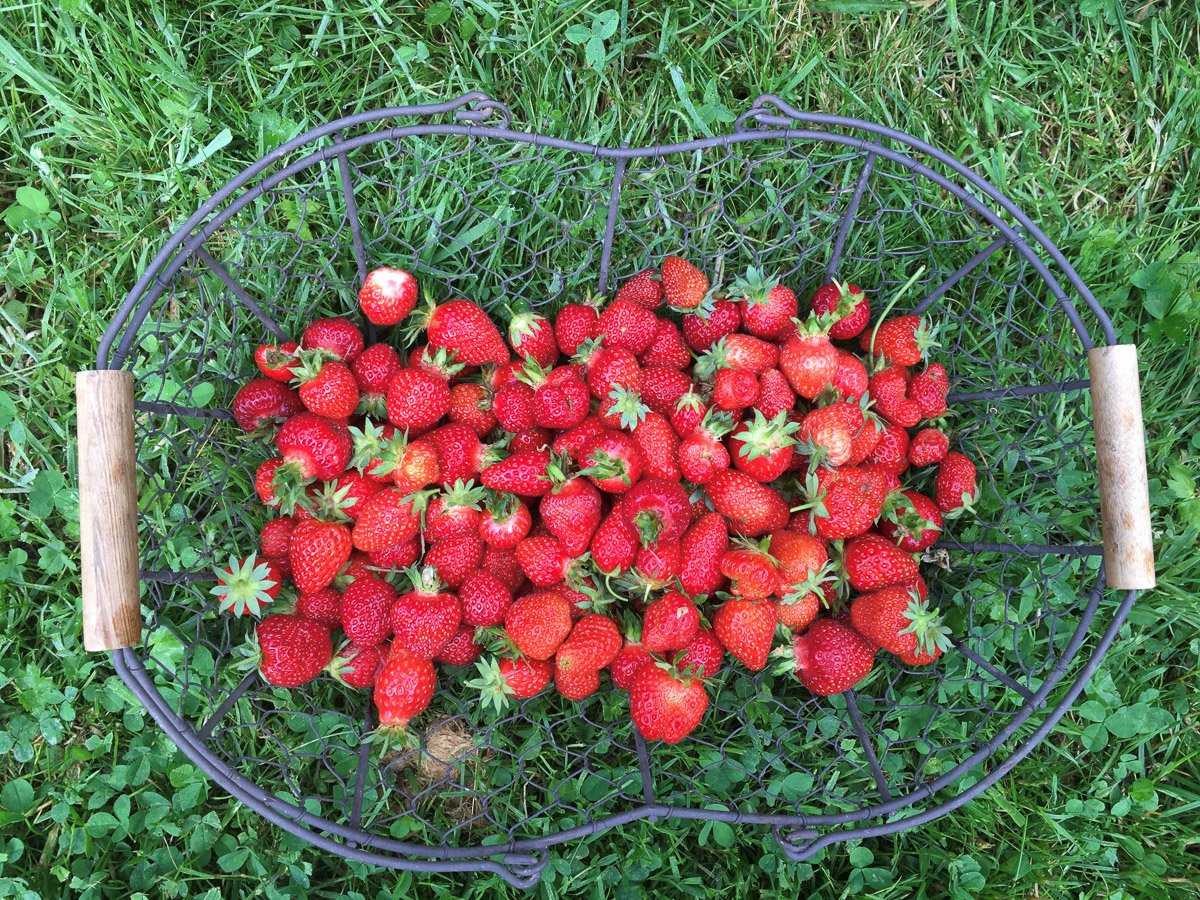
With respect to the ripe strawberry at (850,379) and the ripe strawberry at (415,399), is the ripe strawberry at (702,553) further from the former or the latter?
the ripe strawberry at (415,399)

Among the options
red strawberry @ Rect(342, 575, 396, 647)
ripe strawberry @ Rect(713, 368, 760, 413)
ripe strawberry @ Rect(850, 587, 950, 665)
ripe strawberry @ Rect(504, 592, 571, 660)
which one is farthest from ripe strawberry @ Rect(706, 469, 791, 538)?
red strawberry @ Rect(342, 575, 396, 647)

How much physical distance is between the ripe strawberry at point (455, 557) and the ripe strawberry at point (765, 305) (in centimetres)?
73

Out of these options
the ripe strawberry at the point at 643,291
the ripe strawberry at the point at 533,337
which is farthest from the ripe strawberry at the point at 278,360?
the ripe strawberry at the point at 643,291

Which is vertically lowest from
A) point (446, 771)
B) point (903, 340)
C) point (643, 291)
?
point (446, 771)

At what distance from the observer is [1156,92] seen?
1934 mm

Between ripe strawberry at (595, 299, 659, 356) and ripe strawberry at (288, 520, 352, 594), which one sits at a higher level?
ripe strawberry at (595, 299, 659, 356)

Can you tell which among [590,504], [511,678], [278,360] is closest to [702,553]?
[590,504]

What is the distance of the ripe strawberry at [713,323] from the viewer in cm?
169

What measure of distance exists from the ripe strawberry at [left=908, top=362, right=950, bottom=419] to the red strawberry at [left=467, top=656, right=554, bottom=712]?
94 centimetres

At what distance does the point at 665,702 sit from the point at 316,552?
71 centimetres

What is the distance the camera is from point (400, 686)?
1.53 metres

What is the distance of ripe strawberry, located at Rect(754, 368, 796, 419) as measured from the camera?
162cm

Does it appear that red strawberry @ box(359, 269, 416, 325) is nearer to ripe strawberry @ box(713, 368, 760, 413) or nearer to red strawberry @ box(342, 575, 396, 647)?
red strawberry @ box(342, 575, 396, 647)

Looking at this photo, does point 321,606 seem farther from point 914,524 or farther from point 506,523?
point 914,524
